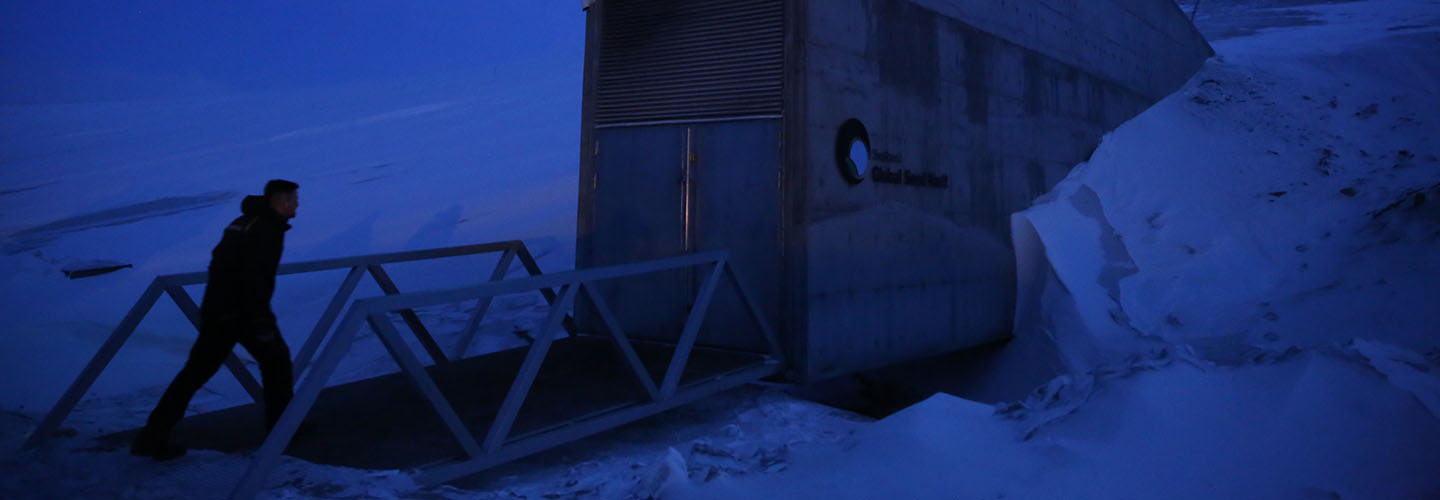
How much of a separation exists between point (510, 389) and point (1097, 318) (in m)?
5.56

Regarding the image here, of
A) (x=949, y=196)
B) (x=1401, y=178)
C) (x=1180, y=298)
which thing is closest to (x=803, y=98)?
(x=949, y=196)

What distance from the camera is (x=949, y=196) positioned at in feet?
25.1

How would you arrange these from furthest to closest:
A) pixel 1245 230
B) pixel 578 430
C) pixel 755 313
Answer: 1. pixel 1245 230
2. pixel 755 313
3. pixel 578 430

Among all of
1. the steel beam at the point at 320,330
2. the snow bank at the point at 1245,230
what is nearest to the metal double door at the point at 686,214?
the steel beam at the point at 320,330

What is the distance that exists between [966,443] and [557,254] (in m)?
9.01

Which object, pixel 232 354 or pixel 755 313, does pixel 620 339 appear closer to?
pixel 755 313

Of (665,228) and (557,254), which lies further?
(557,254)

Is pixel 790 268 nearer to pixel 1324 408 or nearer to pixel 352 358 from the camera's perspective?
pixel 1324 408

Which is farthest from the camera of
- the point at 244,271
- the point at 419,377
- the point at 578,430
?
the point at 578,430

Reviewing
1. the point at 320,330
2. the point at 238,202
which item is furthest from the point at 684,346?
the point at 238,202

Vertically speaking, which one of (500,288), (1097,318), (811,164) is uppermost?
(811,164)

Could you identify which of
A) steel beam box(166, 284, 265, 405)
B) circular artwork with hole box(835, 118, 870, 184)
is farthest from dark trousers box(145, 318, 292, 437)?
circular artwork with hole box(835, 118, 870, 184)

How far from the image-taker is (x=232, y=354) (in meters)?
4.55

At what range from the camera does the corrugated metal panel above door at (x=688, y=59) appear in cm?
612
